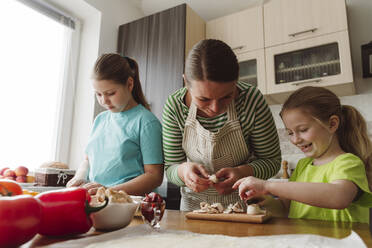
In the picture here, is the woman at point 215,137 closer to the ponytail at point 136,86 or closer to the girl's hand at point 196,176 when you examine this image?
the girl's hand at point 196,176

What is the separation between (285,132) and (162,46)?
127cm

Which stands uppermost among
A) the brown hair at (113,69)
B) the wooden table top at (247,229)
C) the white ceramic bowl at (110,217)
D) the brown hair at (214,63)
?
the brown hair at (113,69)

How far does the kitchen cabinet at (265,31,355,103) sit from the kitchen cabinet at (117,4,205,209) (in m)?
0.68

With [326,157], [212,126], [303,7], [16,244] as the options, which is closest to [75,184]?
[212,126]

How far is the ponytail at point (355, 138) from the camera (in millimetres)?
1046

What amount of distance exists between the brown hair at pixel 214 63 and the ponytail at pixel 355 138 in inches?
19.9

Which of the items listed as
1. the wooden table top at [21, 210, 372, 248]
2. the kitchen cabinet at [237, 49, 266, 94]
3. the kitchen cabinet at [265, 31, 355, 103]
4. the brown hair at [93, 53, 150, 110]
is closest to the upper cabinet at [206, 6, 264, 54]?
the kitchen cabinet at [237, 49, 266, 94]

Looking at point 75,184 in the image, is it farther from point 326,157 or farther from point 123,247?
point 326,157

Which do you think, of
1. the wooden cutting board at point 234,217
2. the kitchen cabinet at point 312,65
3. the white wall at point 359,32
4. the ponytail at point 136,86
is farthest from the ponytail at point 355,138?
the white wall at point 359,32

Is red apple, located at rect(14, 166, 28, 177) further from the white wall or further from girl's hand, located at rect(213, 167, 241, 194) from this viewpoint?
the white wall

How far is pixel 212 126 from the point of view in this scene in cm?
109

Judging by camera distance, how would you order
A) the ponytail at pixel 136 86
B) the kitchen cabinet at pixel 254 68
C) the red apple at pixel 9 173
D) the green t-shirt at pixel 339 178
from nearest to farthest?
the green t-shirt at pixel 339 178 → the ponytail at pixel 136 86 → the red apple at pixel 9 173 → the kitchen cabinet at pixel 254 68

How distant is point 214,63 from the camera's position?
853 millimetres

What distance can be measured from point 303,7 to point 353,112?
1.50 meters
